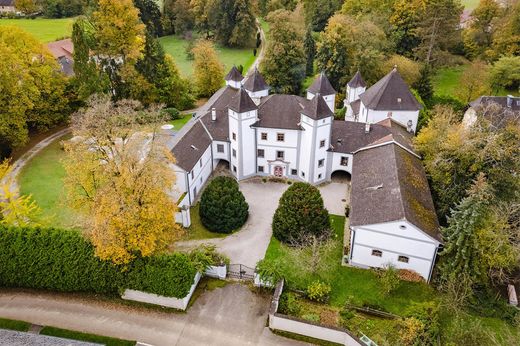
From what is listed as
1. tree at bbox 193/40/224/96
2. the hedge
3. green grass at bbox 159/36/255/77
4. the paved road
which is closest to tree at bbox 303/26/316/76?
green grass at bbox 159/36/255/77

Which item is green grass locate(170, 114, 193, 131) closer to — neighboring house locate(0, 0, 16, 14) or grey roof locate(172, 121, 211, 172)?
grey roof locate(172, 121, 211, 172)

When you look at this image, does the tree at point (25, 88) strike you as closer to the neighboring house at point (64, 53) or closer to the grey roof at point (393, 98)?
the neighboring house at point (64, 53)

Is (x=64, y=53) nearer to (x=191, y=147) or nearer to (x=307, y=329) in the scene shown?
(x=191, y=147)

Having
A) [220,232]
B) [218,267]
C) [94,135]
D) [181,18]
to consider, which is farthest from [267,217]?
[181,18]

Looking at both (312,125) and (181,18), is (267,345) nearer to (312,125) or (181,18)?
(312,125)

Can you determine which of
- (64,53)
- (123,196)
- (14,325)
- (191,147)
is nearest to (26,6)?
(64,53)

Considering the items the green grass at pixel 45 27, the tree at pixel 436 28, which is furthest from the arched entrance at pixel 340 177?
the green grass at pixel 45 27
